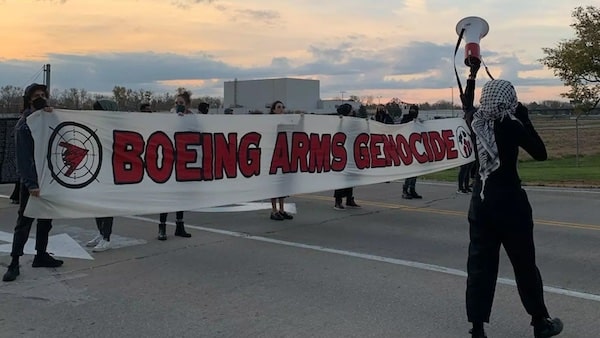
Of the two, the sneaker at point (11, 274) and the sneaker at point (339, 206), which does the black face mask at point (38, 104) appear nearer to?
A: the sneaker at point (11, 274)

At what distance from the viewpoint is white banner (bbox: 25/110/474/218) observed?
23.1ft

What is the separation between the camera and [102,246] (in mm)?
8102

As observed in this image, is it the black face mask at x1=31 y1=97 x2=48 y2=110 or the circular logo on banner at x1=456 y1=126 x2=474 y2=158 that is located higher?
the black face mask at x1=31 y1=97 x2=48 y2=110

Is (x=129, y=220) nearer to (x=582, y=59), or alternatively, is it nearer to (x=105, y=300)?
(x=105, y=300)

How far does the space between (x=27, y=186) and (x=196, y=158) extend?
8.04 ft

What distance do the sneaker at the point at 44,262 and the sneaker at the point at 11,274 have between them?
0.45 meters

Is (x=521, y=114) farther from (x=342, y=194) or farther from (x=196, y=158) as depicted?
(x=342, y=194)

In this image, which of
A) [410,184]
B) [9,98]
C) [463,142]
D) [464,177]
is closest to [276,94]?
[9,98]

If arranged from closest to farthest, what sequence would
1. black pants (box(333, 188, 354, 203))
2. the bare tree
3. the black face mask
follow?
the black face mask → black pants (box(333, 188, 354, 203)) → the bare tree

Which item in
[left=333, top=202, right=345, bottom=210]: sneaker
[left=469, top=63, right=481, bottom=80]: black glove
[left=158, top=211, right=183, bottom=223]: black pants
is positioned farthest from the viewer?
[left=333, top=202, right=345, bottom=210]: sneaker

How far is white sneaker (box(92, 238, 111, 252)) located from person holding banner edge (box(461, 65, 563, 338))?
524 centimetres

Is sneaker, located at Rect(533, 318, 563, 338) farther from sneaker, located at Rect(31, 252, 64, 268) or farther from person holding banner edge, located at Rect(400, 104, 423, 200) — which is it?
person holding banner edge, located at Rect(400, 104, 423, 200)

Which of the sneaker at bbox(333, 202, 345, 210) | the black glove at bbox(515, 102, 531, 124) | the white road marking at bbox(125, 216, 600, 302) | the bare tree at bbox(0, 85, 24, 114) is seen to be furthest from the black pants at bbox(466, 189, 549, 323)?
the bare tree at bbox(0, 85, 24, 114)

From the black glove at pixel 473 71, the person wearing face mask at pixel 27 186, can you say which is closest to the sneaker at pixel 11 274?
the person wearing face mask at pixel 27 186
